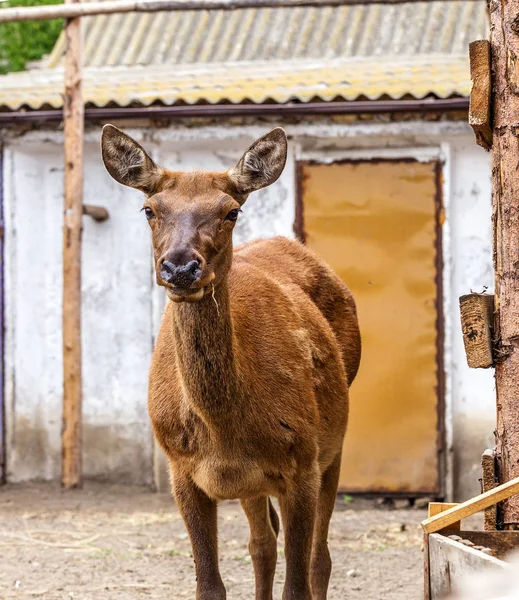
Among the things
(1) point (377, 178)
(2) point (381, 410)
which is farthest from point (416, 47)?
(2) point (381, 410)

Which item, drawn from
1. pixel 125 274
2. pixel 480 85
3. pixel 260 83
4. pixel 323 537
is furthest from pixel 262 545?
pixel 260 83

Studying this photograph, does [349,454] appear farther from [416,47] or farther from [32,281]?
[416,47]

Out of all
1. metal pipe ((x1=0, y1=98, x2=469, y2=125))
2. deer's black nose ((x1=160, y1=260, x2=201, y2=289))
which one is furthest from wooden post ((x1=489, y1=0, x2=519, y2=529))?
metal pipe ((x1=0, y1=98, x2=469, y2=125))

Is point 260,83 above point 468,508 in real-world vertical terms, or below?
above

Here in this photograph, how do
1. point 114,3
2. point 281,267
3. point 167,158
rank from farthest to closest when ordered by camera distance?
point 167,158 < point 114,3 < point 281,267

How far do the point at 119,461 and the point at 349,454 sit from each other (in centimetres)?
218

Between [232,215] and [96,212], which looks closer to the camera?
[232,215]

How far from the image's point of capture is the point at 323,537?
6555mm

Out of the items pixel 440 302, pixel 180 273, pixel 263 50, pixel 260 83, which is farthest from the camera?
pixel 263 50

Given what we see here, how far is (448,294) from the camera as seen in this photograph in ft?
33.4

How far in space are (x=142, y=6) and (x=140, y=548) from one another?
14.7ft

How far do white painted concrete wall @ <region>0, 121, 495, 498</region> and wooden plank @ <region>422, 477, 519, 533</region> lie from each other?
19.6ft

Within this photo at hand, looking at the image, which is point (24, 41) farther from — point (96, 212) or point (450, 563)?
point (450, 563)

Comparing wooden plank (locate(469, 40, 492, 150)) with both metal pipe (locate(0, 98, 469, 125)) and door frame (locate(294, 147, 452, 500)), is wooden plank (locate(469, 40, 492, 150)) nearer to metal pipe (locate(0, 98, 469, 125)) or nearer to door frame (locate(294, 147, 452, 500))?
metal pipe (locate(0, 98, 469, 125))
